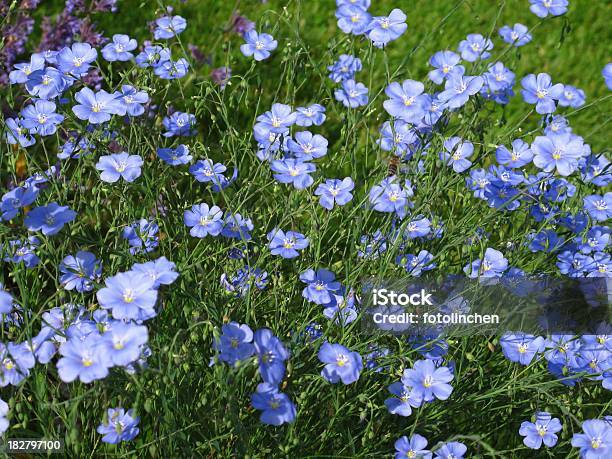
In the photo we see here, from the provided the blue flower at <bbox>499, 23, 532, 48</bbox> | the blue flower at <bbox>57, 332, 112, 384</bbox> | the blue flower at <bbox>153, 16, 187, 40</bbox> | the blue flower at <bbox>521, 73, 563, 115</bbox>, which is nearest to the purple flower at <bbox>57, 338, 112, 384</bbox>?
the blue flower at <bbox>57, 332, 112, 384</bbox>

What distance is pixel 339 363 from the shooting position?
1926 millimetres

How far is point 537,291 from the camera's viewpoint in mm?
2486

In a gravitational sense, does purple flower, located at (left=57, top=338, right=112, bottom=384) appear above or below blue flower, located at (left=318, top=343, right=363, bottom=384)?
above

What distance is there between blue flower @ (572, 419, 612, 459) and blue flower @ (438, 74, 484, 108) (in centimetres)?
103

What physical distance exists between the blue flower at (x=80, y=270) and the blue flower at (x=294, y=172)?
1.92 ft

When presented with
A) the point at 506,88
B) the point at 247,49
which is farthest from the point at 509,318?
the point at 247,49

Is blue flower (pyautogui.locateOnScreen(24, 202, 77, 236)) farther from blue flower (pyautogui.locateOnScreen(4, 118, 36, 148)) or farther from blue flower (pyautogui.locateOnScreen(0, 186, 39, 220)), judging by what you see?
blue flower (pyautogui.locateOnScreen(4, 118, 36, 148))

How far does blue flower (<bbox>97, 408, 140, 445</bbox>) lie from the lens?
6.08 ft

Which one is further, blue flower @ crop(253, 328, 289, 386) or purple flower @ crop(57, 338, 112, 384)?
blue flower @ crop(253, 328, 289, 386)

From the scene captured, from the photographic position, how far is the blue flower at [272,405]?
5.84 feet

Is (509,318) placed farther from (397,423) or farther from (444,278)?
(397,423)

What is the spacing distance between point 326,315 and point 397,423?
0.45 metres

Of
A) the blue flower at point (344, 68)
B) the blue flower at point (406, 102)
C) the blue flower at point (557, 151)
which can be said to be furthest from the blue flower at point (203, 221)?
the blue flower at point (557, 151)

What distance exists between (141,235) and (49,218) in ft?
0.86
